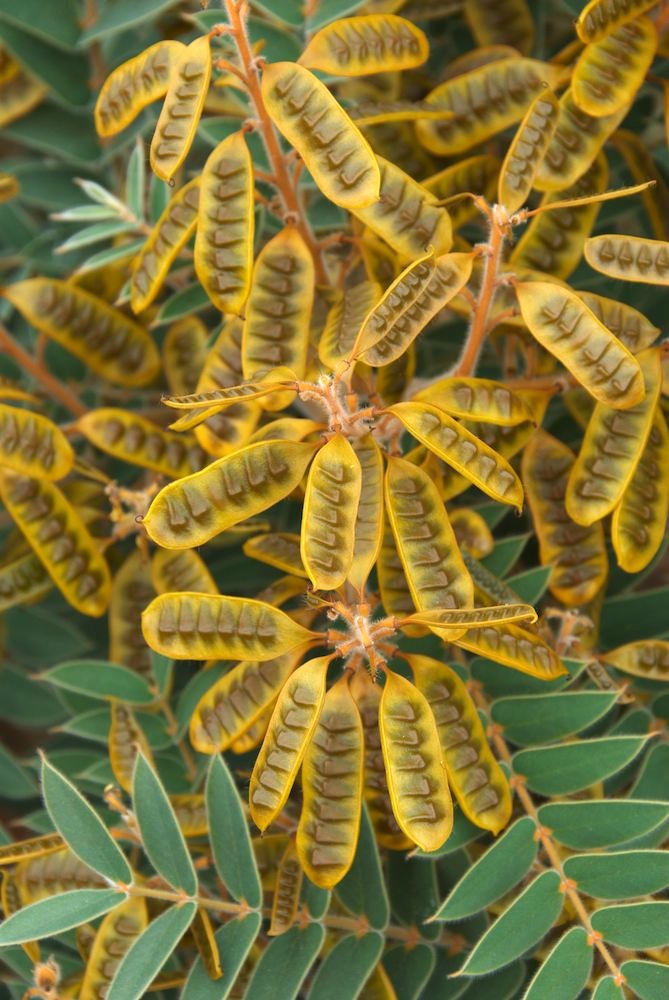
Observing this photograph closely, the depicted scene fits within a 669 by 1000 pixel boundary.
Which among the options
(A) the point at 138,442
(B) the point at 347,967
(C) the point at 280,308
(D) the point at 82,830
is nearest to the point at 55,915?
(D) the point at 82,830

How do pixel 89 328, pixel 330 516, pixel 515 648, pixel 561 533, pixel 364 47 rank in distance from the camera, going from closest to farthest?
pixel 330 516
pixel 515 648
pixel 364 47
pixel 561 533
pixel 89 328

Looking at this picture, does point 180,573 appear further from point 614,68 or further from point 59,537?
point 614,68

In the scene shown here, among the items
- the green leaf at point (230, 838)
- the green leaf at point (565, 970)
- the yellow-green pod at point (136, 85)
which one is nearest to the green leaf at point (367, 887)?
the green leaf at point (230, 838)

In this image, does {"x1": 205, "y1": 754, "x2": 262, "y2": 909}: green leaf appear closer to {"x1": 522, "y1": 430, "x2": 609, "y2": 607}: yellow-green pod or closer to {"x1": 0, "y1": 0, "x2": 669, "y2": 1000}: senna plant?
{"x1": 0, "y1": 0, "x2": 669, "y2": 1000}: senna plant

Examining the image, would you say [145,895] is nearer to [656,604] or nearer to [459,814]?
[459,814]

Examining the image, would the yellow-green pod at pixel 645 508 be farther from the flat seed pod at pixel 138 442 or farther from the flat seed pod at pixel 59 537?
the flat seed pod at pixel 59 537

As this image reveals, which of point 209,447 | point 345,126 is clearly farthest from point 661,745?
point 345,126
